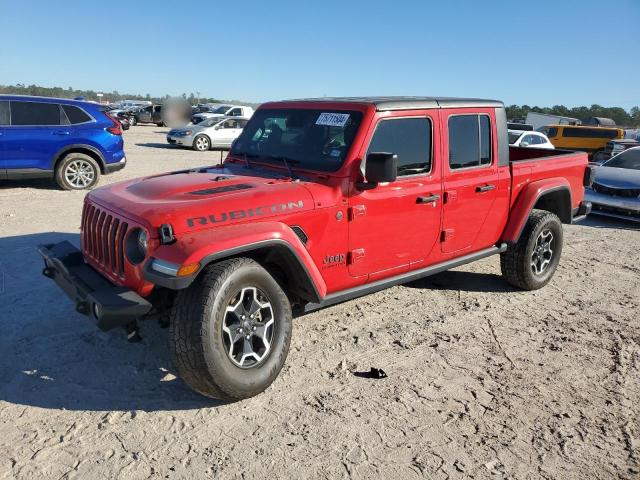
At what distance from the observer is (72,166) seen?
967 centimetres

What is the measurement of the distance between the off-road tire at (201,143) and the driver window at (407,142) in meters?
16.0

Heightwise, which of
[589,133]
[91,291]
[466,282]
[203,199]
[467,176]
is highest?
[589,133]

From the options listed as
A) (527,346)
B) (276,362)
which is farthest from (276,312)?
(527,346)

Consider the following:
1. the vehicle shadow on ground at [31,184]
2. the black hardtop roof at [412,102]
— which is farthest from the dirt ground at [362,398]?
the vehicle shadow on ground at [31,184]

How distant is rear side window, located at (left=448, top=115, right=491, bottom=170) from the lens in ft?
15.0

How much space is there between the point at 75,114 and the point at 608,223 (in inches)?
398

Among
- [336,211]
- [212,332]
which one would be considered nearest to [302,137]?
[336,211]

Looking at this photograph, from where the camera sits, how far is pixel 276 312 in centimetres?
344

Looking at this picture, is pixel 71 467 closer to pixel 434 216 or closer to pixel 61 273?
pixel 61 273

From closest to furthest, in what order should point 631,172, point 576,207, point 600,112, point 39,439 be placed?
point 39,439, point 576,207, point 631,172, point 600,112

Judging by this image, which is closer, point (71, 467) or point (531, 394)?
point (71, 467)

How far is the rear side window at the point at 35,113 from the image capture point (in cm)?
909

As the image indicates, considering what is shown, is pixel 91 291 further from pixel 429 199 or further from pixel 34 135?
pixel 34 135

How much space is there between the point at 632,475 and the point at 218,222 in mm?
2741
